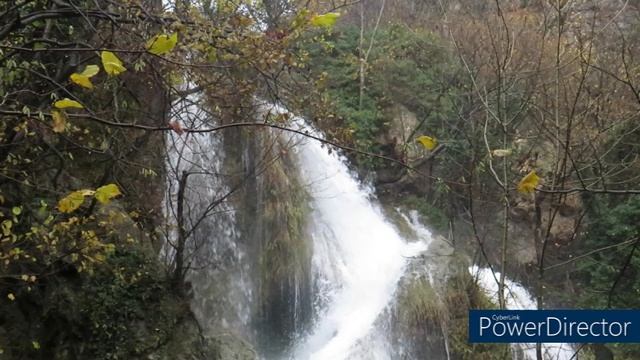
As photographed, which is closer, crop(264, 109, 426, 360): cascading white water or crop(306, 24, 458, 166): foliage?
crop(264, 109, 426, 360): cascading white water

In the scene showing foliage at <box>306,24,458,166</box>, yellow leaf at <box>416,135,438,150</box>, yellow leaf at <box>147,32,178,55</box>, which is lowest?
yellow leaf at <box>416,135,438,150</box>

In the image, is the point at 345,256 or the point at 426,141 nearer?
the point at 426,141

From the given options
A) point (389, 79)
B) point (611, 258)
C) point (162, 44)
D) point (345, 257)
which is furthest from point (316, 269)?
point (162, 44)

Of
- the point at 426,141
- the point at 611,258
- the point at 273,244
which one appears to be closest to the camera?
the point at 426,141

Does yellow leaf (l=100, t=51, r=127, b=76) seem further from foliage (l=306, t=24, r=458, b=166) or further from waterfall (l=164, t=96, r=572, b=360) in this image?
foliage (l=306, t=24, r=458, b=166)

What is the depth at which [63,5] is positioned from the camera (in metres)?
2.68

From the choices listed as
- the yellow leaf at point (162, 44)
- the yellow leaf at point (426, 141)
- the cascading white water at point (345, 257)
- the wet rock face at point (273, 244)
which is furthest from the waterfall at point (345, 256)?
the yellow leaf at point (162, 44)

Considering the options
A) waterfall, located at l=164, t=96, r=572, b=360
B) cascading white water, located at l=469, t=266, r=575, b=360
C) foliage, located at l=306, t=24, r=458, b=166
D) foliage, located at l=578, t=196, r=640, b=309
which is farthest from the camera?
foliage, located at l=306, t=24, r=458, b=166

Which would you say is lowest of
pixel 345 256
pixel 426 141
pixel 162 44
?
pixel 426 141

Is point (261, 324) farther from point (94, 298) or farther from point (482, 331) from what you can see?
point (482, 331)

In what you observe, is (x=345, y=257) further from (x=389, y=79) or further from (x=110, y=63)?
(x=110, y=63)

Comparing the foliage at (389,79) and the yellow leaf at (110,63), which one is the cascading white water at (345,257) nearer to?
the foliage at (389,79)

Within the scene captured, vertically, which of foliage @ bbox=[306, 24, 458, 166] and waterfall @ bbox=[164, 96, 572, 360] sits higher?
foliage @ bbox=[306, 24, 458, 166]

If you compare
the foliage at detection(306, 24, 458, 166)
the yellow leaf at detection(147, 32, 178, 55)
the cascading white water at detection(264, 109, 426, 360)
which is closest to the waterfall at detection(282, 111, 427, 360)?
the cascading white water at detection(264, 109, 426, 360)
